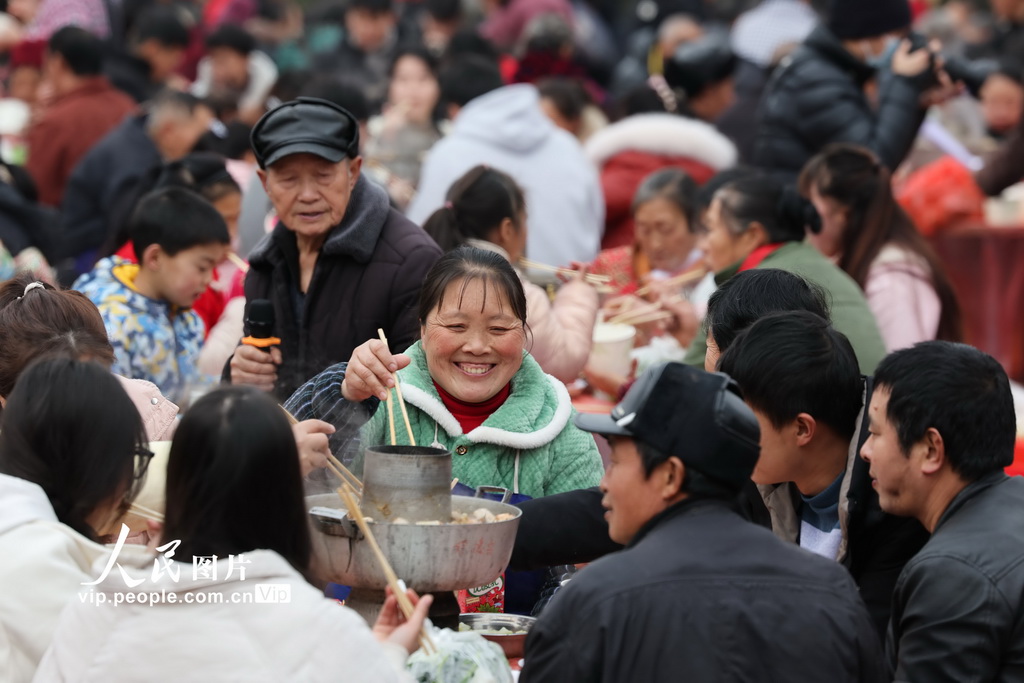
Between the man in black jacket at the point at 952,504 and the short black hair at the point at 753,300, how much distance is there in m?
0.51

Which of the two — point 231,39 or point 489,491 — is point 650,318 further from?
point 231,39

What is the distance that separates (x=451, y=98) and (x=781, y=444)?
4854 mm

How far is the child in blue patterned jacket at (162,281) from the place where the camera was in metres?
4.43

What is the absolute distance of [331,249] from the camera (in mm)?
3805

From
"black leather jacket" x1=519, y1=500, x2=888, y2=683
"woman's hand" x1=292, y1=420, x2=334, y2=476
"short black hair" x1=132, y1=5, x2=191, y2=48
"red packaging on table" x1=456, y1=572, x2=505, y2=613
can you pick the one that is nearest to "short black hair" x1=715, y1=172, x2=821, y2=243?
"red packaging on table" x1=456, y1=572, x2=505, y2=613

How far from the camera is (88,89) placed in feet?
26.2

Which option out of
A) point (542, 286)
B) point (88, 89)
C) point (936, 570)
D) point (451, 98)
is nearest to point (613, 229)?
point (451, 98)

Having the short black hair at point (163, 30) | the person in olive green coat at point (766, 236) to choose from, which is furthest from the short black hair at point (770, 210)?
the short black hair at point (163, 30)

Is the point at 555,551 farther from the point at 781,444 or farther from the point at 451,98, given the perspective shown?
the point at 451,98

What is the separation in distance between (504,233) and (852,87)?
8.46ft

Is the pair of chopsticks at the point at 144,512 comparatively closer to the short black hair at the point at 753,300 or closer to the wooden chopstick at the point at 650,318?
the short black hair at the point at 753,300

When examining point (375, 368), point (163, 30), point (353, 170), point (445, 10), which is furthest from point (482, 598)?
point (445, 10)

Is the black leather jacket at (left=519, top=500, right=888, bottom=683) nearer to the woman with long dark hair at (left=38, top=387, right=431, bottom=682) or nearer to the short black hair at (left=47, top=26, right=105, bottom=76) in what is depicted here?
the woman with long dark hair at (left=38, top=387, right=431, bottom=682)

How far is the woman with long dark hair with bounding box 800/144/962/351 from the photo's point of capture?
16.5ft
